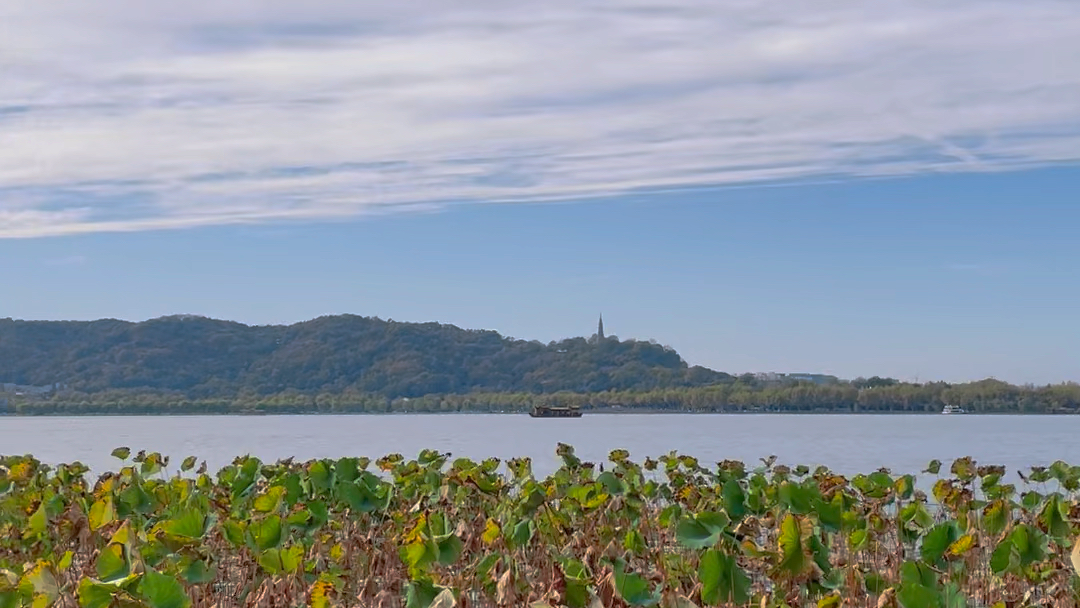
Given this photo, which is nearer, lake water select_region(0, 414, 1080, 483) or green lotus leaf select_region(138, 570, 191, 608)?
green lotus leaf select_region(138, 570, 191, 608)

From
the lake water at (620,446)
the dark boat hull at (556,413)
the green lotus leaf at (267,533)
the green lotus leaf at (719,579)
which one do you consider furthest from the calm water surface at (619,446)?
the dark boat hull at (556,413)

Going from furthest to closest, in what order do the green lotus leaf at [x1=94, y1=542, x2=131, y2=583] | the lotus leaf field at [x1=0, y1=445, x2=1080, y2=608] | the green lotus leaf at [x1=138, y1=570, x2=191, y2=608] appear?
the lotus leaf field at [x1=0, y1=445, x2=1080, y2=608]
the green lotus leaf at [x1=94, y1=542, x2=131, y2=583]
the green lotus leaf at [x1=138, y1=570, x2=191, y2=608]

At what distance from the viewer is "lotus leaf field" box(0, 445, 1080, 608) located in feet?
23.7

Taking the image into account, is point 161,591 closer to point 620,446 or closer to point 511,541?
point 511,541

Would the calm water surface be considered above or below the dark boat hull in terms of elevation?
below

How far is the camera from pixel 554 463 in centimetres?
3028

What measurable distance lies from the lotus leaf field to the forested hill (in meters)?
81.7

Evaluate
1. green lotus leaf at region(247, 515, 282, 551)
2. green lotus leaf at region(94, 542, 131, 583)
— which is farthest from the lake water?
green lotus leaf at region(94, 542, 131, 583)

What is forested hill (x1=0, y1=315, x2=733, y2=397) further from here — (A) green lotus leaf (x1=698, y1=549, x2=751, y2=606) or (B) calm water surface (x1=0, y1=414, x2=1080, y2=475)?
(A) green lotus leaf (x1=698, y1=549, x2=751, y2=606)

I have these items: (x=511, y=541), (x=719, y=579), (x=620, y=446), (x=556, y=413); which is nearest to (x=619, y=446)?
(x=620, y=446)

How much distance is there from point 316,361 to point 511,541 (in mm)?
88614

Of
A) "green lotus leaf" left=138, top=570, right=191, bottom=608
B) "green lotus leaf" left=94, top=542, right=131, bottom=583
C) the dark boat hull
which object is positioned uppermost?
the dark boat hull

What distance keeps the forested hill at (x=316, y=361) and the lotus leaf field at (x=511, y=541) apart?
268 feet

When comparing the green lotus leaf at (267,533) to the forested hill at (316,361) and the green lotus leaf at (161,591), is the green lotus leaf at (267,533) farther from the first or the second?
the forested hill at (316,361)
